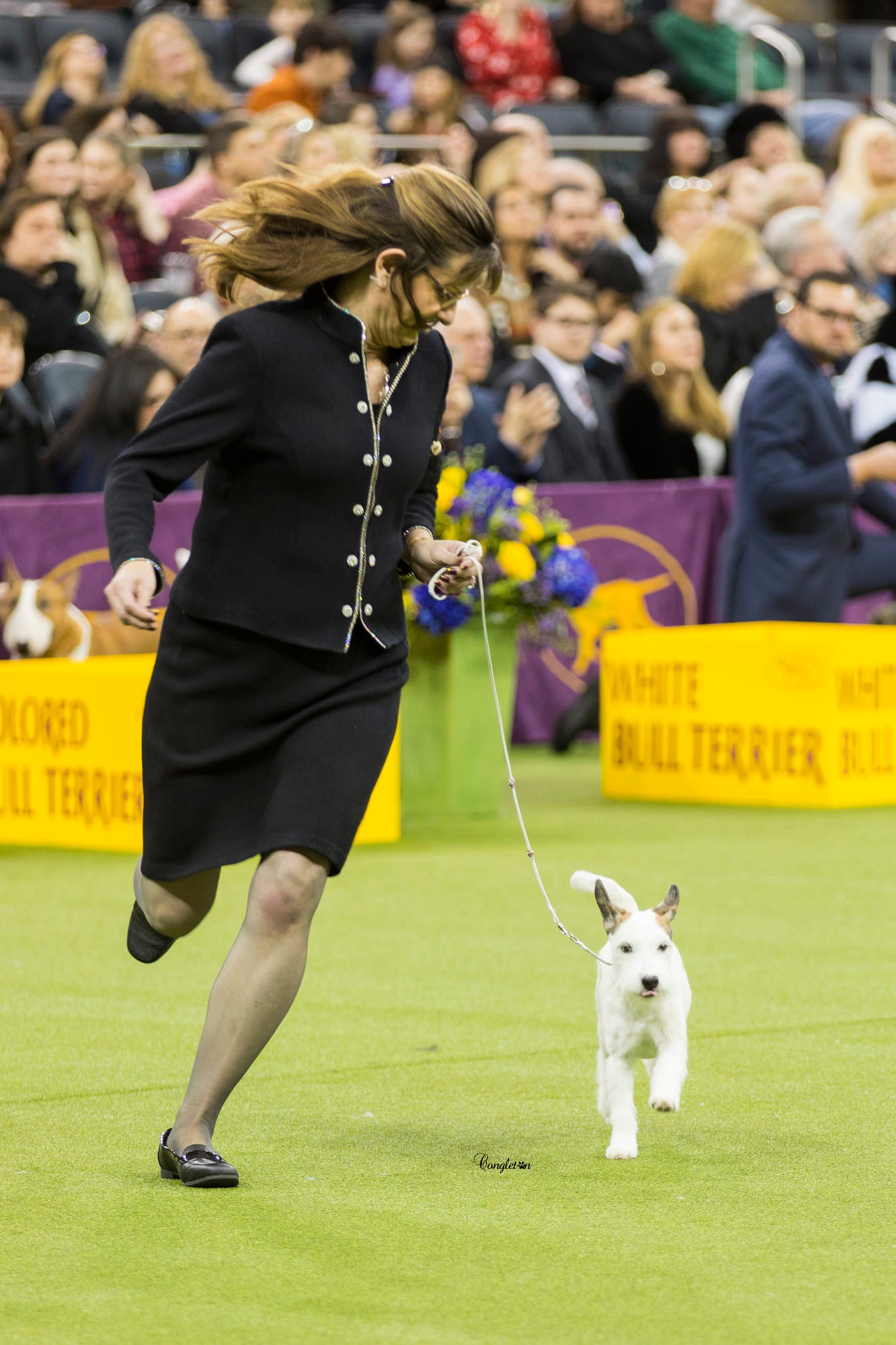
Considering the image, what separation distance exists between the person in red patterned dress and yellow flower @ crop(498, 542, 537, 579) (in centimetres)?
739

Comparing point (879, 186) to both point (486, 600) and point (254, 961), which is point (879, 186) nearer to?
point (486, 600)

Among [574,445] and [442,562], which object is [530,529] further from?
[442,562]

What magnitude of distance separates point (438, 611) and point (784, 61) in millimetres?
10000

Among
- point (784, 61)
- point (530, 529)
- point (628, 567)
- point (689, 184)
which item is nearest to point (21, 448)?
point (530, 529)

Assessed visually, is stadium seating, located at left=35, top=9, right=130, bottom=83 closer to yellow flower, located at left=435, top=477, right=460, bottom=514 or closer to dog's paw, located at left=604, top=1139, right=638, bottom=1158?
yellow flower, located at left=435, top=477, right=460, bottom=514

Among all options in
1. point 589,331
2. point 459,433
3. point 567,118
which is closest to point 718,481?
point 589,331

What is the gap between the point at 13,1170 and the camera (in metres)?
3.83

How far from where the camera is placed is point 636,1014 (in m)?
3.86

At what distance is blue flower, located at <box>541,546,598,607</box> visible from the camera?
8055mm

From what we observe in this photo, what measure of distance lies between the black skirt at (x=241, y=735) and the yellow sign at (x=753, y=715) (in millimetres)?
4806

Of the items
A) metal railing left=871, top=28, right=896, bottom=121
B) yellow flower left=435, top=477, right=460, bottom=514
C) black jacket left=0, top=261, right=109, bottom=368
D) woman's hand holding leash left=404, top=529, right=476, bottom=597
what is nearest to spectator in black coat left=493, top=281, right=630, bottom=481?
yellow flower left=435, top=477, right=460, bottom=514

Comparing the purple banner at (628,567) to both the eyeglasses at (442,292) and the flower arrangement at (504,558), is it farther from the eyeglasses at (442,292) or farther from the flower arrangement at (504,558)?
the eyeglasses at (442,292)

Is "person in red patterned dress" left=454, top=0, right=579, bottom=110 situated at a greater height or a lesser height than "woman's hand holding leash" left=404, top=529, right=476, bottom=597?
greater

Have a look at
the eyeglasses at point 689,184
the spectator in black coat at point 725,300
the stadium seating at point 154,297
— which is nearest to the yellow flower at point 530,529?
the stadium seating at point 154,297
